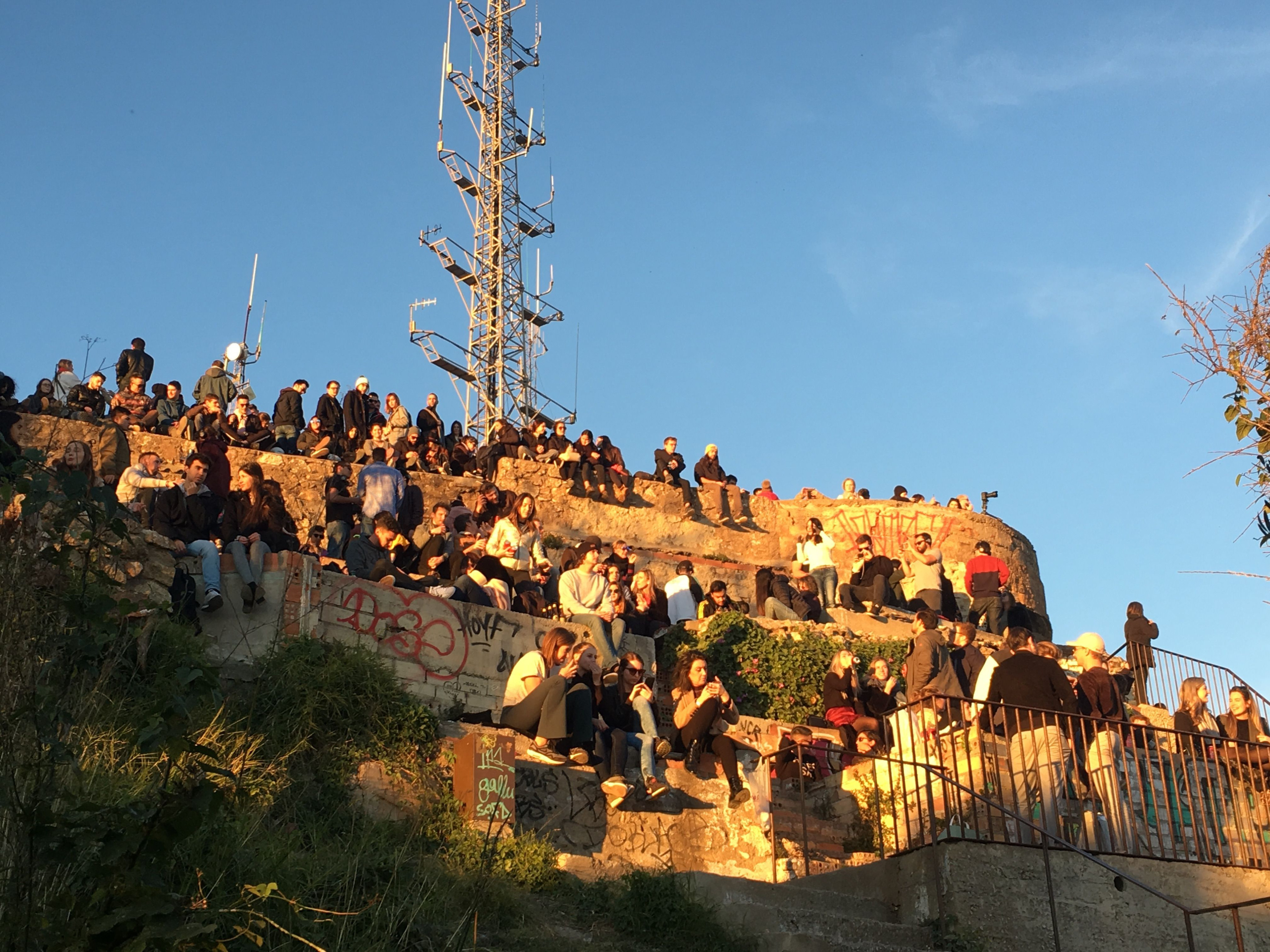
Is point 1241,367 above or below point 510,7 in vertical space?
below

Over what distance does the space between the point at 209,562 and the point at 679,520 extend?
1242 cm

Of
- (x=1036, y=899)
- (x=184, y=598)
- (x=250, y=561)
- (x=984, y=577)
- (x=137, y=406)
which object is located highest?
(x=137, y=406)

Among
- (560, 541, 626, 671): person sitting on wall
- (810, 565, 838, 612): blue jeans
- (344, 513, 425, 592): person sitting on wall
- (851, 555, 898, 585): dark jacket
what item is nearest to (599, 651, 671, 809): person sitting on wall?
(560, 541, 626, 671): person sitting on wall

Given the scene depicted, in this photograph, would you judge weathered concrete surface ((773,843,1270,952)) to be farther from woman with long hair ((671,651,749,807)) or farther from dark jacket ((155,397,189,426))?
dark jacket ((155,397,189,426))

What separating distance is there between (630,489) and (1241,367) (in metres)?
16.9

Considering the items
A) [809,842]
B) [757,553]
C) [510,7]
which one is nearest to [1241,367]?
[809,842]

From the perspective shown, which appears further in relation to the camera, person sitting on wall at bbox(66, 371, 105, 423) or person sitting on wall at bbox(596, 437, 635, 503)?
person sitting on wall at bbox(596, 437, 635, 503)

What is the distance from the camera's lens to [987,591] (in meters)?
19.5

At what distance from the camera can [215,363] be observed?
20906 millimetres

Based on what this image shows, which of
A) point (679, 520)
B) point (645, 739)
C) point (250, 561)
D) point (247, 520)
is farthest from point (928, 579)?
point (250, 561)

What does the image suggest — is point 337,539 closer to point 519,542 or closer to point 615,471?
point 519,542

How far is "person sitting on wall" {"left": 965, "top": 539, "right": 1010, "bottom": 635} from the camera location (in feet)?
63.7

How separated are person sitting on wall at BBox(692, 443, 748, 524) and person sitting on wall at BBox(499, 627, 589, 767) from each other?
12544 mm

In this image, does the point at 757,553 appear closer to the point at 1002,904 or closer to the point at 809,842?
the point at 809,842
